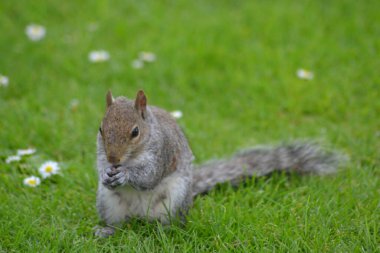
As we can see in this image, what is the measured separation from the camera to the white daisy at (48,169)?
245 centimetres

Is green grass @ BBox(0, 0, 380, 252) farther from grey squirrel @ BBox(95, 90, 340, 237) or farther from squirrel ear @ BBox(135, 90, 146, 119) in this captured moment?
squirrel ear @ BBox(135, 90, 146, 119)

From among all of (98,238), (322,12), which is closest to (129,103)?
(98,238)

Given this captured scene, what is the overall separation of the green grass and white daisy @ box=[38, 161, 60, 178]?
42mm

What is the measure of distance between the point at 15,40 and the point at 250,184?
91.9 inches

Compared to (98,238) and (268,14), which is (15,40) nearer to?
(268,14)

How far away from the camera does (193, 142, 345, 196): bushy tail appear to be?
242 centimetres

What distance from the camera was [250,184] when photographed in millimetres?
2438

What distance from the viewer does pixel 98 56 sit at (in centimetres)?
370

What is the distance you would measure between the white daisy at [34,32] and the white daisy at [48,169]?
1.65 meters

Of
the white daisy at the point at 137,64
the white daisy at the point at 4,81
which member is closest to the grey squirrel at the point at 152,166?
the white daisy at the point at 137,64

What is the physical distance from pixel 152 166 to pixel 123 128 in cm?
23

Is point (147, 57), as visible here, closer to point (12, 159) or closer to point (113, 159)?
point (12, 159)

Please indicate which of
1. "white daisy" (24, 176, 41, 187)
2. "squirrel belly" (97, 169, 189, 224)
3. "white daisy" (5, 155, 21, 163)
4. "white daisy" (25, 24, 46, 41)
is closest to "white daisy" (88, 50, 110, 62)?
"white daisy" (25, 24, 46, 41)

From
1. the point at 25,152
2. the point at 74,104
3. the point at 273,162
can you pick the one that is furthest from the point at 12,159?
the point at 273,162
